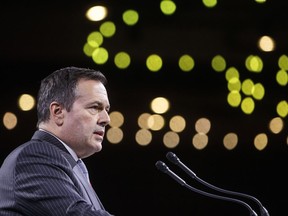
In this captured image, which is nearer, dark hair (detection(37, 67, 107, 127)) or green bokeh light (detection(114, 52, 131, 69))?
dark hair (detection(37, 67, 107, 127))

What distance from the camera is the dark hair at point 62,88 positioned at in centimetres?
193

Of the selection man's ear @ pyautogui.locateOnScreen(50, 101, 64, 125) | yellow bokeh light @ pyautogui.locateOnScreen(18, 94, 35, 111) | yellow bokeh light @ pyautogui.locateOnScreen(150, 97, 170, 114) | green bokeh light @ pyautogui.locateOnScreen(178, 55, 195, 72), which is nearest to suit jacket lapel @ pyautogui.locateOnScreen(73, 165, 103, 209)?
man's ear @ pyautogui.locateOnScreen(50, 101, 64, 125)

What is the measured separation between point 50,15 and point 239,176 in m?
1.45

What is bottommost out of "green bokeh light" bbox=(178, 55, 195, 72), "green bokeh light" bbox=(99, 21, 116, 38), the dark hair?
the dark hair

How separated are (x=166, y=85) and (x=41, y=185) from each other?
2409 millimetres

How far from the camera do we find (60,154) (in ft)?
5.69

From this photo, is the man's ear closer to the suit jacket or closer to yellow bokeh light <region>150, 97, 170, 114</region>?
the suit jacket

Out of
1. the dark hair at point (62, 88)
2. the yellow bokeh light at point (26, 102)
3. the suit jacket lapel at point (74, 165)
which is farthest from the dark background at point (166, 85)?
the suit jacket lapel at point (74, 165)

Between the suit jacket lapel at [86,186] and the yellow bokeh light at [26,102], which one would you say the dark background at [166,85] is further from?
the suit jacket lapel at [86,186]

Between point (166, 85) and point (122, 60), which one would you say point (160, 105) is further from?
point (122, 60)

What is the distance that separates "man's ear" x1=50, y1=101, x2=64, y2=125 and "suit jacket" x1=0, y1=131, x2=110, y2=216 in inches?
6.2

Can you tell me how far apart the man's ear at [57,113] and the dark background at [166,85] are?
1871 mm

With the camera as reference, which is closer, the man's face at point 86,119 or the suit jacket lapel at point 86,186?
the suit jacket lapel at point 86,186

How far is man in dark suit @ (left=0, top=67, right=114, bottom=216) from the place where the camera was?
163cm
